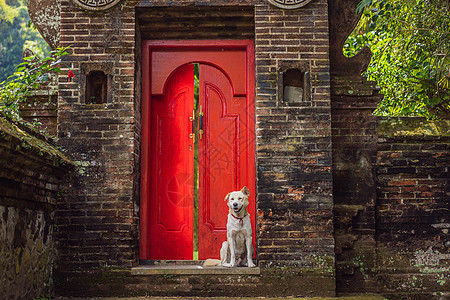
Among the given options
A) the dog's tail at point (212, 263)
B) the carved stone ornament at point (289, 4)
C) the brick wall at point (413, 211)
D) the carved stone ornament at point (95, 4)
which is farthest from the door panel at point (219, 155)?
the brick wall at point (413, 211)

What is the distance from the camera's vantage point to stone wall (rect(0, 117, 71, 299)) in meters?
4.25

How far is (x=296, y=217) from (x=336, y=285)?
105cm

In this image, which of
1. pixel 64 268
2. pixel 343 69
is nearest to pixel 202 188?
pixel 64 268

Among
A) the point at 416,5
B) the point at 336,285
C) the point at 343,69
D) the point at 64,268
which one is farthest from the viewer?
the point at 416,5

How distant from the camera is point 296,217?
560cm

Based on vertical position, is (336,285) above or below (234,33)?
below

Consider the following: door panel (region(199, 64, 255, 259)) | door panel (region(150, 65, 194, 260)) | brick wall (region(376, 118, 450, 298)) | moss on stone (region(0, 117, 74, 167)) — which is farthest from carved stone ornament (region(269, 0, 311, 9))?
moss on stone (region(0, 117, 74, 167))

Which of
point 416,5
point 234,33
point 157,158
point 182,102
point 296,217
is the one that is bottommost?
point 296,217

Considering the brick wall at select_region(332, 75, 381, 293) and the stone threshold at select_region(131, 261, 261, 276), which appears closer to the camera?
the stone threshold at select_region(131, 261, 261, 276)

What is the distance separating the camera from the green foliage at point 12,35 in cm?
2731

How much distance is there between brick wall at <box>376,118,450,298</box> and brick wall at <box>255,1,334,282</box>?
888 millimetres

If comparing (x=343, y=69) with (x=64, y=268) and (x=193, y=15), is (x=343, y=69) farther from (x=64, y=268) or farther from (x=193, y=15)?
(x=64, y=268)

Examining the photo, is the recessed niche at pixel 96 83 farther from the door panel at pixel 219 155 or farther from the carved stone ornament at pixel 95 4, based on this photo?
the door panel at pixel 219 155

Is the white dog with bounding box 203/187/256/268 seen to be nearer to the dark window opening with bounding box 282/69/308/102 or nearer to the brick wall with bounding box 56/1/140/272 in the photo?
the brick wall with bounding box 56/1/140/272
